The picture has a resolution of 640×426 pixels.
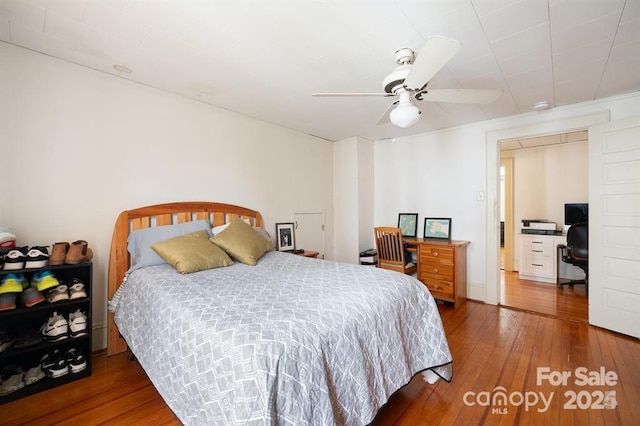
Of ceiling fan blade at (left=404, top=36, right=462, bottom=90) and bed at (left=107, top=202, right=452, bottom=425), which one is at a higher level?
ceiling fan blade at (left=404, top=36, right=462, bottom=90)

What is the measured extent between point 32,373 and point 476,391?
117 inches

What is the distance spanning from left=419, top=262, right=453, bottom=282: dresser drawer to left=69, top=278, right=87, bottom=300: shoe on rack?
3475mm

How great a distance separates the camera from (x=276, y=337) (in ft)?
3.56

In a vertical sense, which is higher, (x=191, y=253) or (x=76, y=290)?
(x=191, y=253)

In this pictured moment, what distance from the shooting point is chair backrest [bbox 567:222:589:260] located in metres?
3.75

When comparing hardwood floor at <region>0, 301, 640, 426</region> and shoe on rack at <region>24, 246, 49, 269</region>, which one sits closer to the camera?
hardwood floor at <region>0, 301, 640, 426</region>

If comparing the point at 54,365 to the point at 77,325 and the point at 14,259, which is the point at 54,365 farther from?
the point at 14,259

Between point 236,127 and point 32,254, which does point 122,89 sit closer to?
point 236,127

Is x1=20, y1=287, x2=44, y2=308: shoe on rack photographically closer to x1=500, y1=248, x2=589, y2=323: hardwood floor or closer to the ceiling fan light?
the ceiling fan light

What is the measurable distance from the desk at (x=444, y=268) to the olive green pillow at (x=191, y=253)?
2480 mm

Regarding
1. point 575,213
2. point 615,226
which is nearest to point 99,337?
point 615,226

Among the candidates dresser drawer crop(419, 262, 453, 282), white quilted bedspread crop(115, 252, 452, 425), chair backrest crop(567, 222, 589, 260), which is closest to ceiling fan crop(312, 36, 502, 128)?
white quilted bedspread crop(115, 252, 452, 425)

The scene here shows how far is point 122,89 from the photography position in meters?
2.41

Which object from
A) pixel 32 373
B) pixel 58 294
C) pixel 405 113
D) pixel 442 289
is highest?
pixel 405 113
